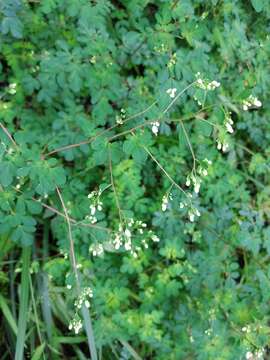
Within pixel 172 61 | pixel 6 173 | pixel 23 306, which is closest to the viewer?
pixel 6 173

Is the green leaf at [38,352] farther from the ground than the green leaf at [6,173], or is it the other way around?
the green leaf at [6,173]

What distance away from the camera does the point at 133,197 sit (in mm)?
2793

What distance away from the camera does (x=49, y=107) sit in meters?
2.84

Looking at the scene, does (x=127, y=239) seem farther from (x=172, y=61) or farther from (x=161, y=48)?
(x=161, y=48)

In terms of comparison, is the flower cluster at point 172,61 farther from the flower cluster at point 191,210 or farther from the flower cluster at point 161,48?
the flower cluster at point 191,210

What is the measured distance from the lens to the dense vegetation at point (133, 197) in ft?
8.46

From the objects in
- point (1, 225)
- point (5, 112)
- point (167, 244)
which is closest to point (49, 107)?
point (5, 112)

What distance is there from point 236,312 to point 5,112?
66.9 inches

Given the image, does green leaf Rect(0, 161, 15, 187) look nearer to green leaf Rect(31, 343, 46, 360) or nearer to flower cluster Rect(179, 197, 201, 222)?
flower cluster Rect(179, 197, 201, 222)

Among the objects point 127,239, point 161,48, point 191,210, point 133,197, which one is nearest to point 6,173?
point 127,239

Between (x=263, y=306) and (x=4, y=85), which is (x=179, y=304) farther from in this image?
(x=4, y=85)

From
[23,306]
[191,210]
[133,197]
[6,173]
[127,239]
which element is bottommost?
[23,306]

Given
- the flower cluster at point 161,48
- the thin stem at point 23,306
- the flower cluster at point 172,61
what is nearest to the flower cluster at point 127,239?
the thin stem at point 23,306

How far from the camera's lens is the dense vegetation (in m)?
2.58
